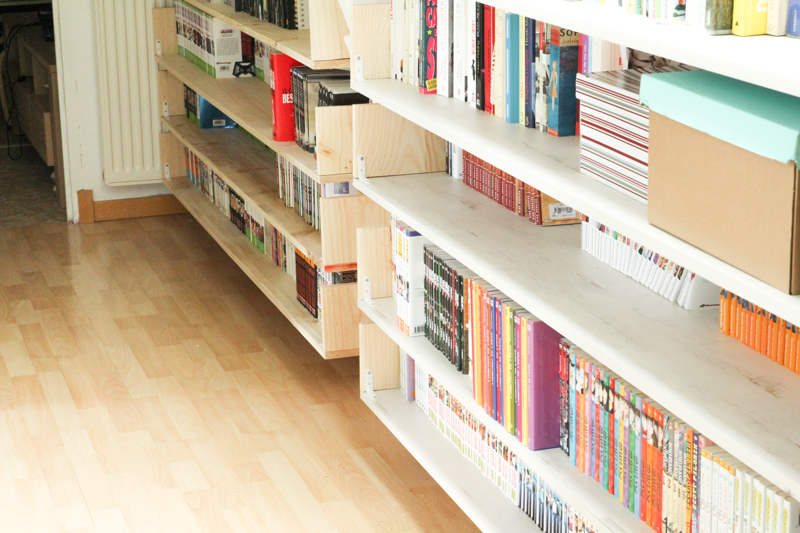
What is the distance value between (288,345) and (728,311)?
215cm

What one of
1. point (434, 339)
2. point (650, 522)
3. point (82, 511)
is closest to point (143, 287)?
A: point (82, 511)

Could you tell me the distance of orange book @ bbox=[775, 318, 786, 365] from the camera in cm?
143

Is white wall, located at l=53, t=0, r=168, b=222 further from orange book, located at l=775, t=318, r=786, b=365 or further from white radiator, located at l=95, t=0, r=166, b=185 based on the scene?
orange book, located at l=775, t=318, r=786, b=365

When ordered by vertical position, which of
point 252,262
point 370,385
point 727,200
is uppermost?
point 727,200

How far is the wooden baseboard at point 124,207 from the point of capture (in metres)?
4.84

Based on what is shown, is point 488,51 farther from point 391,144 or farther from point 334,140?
point 334,140

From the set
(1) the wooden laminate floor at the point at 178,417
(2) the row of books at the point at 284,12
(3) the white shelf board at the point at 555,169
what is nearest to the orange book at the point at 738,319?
(3) the white shelf board at the point at 555,169

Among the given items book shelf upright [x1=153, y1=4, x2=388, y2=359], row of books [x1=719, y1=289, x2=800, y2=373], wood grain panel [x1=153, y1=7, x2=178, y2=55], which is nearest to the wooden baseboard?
book shelf upright [x1=153, y1=4, x2=388, y2=359]

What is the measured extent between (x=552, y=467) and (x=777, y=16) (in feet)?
2.91

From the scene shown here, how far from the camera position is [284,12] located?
3168mm

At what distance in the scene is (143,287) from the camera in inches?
158

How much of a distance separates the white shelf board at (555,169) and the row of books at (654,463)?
0.28 metres

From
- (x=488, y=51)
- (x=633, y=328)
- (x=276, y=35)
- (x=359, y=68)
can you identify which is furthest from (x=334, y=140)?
(x=633, y=328)

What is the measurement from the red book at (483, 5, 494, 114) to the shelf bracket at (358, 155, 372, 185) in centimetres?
46
